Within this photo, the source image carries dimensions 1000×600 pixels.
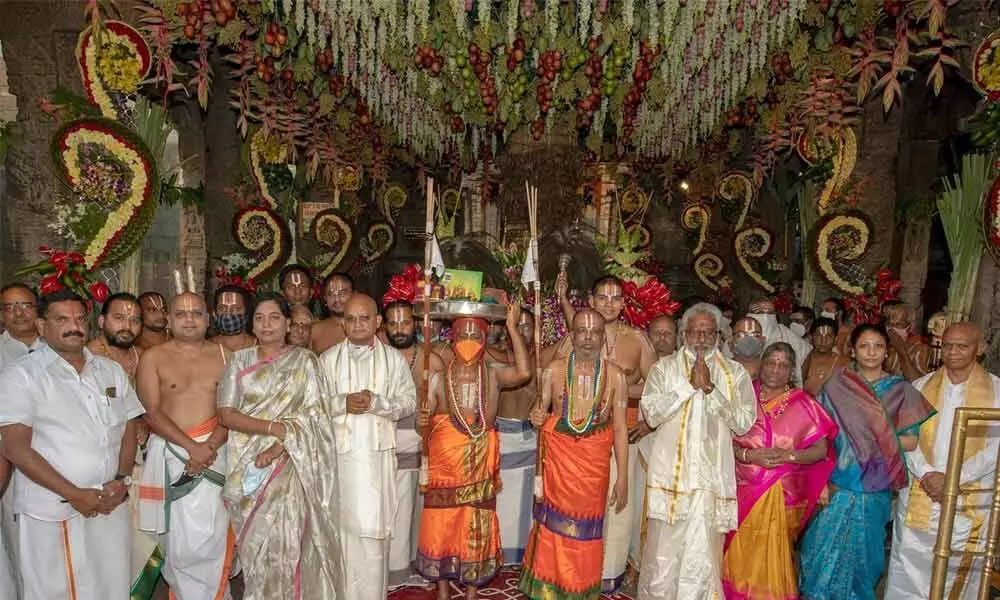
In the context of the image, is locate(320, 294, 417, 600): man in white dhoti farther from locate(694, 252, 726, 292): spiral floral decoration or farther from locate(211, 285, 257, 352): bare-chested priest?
locate(694, 252, 726, 292): spiral floral decoration

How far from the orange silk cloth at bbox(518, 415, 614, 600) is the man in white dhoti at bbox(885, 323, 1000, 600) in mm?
1886

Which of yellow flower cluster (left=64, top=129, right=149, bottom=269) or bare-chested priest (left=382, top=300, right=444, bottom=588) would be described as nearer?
bare-chested priest (left=382, top=300, right=444, bottom=588)

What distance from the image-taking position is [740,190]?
12.7 meters

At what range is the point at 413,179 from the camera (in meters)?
16.3

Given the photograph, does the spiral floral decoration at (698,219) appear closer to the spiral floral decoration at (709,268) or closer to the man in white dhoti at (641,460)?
the spiral floral decoration at (709,268)

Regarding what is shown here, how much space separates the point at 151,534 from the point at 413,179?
1314 centimetres

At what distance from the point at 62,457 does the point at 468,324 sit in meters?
2.25

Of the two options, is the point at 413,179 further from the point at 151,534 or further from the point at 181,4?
the point at 151,534

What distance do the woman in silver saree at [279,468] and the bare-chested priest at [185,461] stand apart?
147 mm

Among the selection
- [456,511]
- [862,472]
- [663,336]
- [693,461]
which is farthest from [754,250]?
[456,511]

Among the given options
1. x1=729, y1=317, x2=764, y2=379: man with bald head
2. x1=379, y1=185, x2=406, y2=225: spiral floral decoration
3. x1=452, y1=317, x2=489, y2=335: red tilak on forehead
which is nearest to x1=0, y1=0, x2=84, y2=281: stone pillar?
x1=452, y1=317, x2=489, y2=335: red tilak on forehead

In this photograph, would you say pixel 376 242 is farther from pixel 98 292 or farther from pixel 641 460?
pixel 641 460

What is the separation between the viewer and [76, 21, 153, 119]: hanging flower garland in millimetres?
5250

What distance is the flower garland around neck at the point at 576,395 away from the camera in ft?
13.2
